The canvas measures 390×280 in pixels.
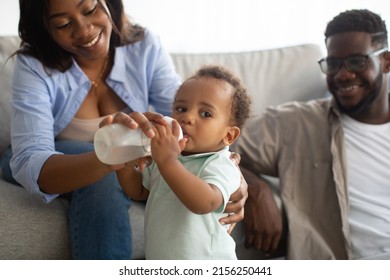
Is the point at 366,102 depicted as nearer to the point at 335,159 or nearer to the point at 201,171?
the point at 335,159

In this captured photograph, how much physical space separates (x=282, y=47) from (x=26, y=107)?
3.10 ft

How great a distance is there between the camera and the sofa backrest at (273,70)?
4.99ft

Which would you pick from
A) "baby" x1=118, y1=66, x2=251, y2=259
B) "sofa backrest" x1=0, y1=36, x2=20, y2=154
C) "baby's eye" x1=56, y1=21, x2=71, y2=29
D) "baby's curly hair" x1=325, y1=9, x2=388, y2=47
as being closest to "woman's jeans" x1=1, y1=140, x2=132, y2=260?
"baby" x1=118, y1=66, x2=251, y2=259

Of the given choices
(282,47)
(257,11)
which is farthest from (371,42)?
(282,47)

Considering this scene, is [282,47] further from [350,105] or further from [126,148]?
[126,148]

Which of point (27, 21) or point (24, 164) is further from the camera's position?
point (27, 21)

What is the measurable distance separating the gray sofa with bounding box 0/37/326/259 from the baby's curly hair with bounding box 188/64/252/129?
1.25 feet

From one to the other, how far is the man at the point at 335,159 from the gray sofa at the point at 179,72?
127mm

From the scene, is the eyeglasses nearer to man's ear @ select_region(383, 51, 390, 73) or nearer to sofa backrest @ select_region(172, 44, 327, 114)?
man's ear @ select_region(383, 51, 390, 73)

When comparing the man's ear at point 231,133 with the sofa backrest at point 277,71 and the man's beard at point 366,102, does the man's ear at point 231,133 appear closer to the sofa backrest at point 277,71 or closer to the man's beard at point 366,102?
the man's beard at point 366,102

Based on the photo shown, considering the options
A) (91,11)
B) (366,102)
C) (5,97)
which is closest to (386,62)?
(366,102)

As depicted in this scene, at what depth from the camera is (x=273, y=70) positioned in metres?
1.58

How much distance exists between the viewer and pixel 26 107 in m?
0.99
